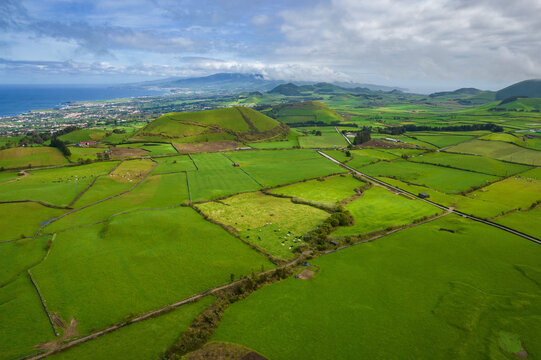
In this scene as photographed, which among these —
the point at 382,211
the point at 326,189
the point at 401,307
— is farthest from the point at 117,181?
the point at 401,307

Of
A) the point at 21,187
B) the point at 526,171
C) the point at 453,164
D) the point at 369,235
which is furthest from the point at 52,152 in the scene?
the point at 526,171

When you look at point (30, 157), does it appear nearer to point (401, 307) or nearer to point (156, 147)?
point (156, 147)

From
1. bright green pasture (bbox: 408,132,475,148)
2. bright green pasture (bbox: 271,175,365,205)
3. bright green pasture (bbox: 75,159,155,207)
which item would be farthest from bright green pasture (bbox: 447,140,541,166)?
bright green pasture (bbox: 75,159,155,207)

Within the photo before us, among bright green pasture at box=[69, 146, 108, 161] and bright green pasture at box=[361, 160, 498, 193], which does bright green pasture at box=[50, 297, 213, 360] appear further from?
bright green pasture at box=[69, 146, 108, 161]

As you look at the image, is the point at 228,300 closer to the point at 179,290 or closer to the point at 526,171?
the point at 179,290

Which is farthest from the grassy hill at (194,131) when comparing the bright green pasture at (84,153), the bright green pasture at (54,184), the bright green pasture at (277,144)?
the bright green pasture at (54,184)
